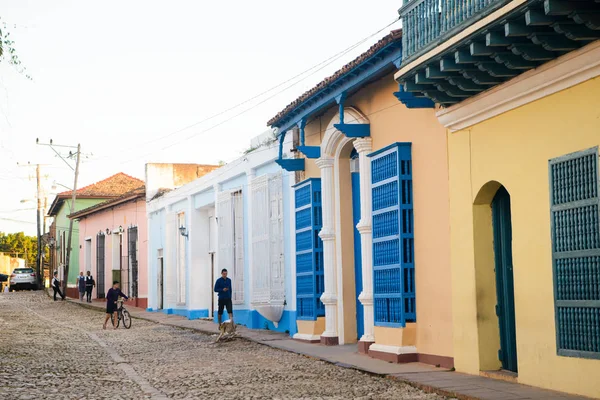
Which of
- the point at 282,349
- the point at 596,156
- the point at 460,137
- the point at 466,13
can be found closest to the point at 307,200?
the point at 282,349

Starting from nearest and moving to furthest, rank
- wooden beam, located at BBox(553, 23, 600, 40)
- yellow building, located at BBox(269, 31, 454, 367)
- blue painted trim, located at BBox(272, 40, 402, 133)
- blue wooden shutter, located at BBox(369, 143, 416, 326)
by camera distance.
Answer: wooden beam, located at BBox(553, 23, 600, 40) < yellow building, located at BBox(269, 31, 454, 367) < blue painted trim, located at BBox(272, 40, 402, 133) < blue wooden shutter, located at BBox(369, 143, 416, 326)

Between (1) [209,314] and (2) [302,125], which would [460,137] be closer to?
(2) [302,125]

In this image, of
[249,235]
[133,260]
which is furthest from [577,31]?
[133,260]

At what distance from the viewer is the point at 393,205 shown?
13195 mm

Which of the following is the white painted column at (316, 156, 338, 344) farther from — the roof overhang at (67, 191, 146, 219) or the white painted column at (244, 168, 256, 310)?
the roof overhang at (67, 191, 146, 219)

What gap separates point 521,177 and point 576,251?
4.57 ft

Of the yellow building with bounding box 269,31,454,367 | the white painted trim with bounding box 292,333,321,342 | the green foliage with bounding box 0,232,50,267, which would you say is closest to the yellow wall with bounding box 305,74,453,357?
the yellow building with bounding box 269,31,454,367

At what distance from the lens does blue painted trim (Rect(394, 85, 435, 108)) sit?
39.6 feet

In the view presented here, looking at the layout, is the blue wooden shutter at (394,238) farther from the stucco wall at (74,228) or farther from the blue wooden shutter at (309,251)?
the stucco wall at (74,228)

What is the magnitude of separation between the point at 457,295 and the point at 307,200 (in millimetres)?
6137

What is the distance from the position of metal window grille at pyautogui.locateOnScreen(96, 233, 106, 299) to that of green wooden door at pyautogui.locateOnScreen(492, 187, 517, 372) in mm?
34228

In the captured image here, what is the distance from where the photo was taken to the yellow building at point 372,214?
1239 cm

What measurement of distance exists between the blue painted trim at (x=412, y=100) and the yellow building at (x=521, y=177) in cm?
43

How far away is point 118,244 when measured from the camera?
1599 inches
